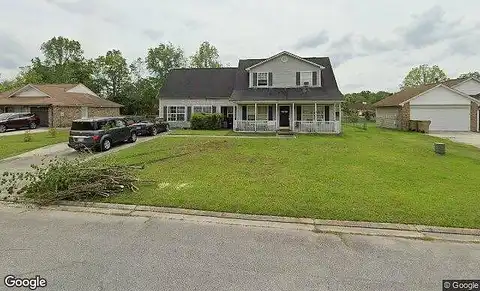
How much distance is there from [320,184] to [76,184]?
5970 millimetres

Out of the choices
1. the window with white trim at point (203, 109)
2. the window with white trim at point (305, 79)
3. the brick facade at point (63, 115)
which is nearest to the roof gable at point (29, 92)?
the brick facade at point (63, 115)

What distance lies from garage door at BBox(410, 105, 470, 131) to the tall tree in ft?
149

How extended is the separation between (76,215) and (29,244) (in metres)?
1.41

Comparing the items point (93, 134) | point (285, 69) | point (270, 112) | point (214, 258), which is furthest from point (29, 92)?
point (214, 258)

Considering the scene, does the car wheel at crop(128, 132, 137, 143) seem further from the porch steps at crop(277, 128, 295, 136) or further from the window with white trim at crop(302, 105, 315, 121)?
the window with white trim at crop(302, 105, 315, 121)

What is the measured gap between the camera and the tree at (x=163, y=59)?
56625 millimetres

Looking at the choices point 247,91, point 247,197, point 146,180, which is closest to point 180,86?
point 247,91

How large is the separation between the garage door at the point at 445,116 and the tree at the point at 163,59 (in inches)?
1591

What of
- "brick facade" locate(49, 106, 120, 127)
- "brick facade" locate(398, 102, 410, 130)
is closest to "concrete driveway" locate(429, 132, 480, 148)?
"brick facade" locate(398, 102, 410, 130)

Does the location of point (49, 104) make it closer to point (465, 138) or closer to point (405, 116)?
point (405, 116)

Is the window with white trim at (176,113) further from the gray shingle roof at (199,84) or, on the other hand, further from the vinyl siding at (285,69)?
the vinyl siding at (285,69)

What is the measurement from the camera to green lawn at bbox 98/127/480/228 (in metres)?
6.22

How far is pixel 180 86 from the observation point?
30.9 metres

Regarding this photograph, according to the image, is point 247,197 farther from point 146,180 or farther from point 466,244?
point 466,244
